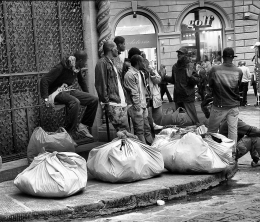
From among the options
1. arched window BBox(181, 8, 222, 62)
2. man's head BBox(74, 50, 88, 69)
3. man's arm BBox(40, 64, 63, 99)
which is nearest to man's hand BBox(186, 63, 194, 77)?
man's head BBox(74, 50, 88, 69)

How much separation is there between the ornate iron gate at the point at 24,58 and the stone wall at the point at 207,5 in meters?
20.5

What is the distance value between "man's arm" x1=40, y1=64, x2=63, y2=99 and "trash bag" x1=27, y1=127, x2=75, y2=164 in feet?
2.66

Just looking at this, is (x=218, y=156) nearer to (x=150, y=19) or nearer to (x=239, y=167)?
(x=239, y=167)

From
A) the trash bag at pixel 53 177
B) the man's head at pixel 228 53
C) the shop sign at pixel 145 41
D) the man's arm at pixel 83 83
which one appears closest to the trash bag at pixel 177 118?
the man's head at pixel 228 53

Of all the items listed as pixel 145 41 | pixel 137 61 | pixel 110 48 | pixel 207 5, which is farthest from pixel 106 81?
pixel 207 5

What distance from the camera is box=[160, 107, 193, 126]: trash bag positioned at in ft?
34.0

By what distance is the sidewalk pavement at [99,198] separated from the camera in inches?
240

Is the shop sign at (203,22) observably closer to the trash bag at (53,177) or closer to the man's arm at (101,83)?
the man's arm at (101,83)

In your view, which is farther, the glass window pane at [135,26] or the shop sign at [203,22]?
the shop sign at [203,22]

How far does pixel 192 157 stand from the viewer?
25.7ft

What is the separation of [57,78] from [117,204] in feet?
9.93

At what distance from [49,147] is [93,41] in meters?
2.81

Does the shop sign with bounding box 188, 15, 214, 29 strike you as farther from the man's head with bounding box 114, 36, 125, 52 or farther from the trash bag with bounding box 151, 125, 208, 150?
the trash bag with bounding box 151, 125, 208, 150

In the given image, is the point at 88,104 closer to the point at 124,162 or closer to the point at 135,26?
the point at 124,162
